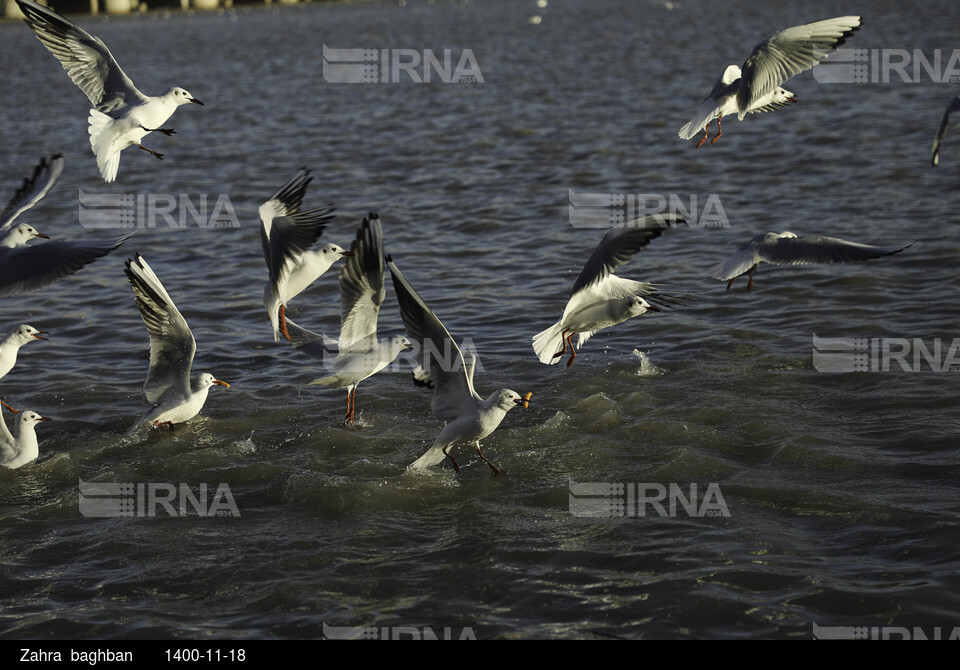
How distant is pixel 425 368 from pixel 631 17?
40493 millimetres

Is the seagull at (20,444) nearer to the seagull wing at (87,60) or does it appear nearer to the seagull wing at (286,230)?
the seagull wing at (286,230)

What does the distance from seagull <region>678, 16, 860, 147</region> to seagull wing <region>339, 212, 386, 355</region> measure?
10.1ft

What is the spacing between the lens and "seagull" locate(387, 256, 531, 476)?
6.57 meters

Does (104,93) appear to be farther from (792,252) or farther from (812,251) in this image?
(812,251)

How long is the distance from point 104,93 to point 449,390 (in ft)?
13.2

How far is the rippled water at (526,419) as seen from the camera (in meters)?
5.76

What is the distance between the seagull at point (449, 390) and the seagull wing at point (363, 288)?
39cm

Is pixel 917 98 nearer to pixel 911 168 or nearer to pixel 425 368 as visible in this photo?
pixel 911 168

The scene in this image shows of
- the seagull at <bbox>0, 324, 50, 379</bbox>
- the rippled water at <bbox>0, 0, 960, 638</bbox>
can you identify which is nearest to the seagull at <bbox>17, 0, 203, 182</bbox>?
the seagull at <bbox>0, 324, 50, 379</bbox>

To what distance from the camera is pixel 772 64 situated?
8.96m

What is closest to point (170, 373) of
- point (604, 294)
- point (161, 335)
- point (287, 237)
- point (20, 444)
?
point (161, 335)

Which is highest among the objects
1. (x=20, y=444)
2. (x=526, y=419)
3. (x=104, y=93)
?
(x=104, y=93)
